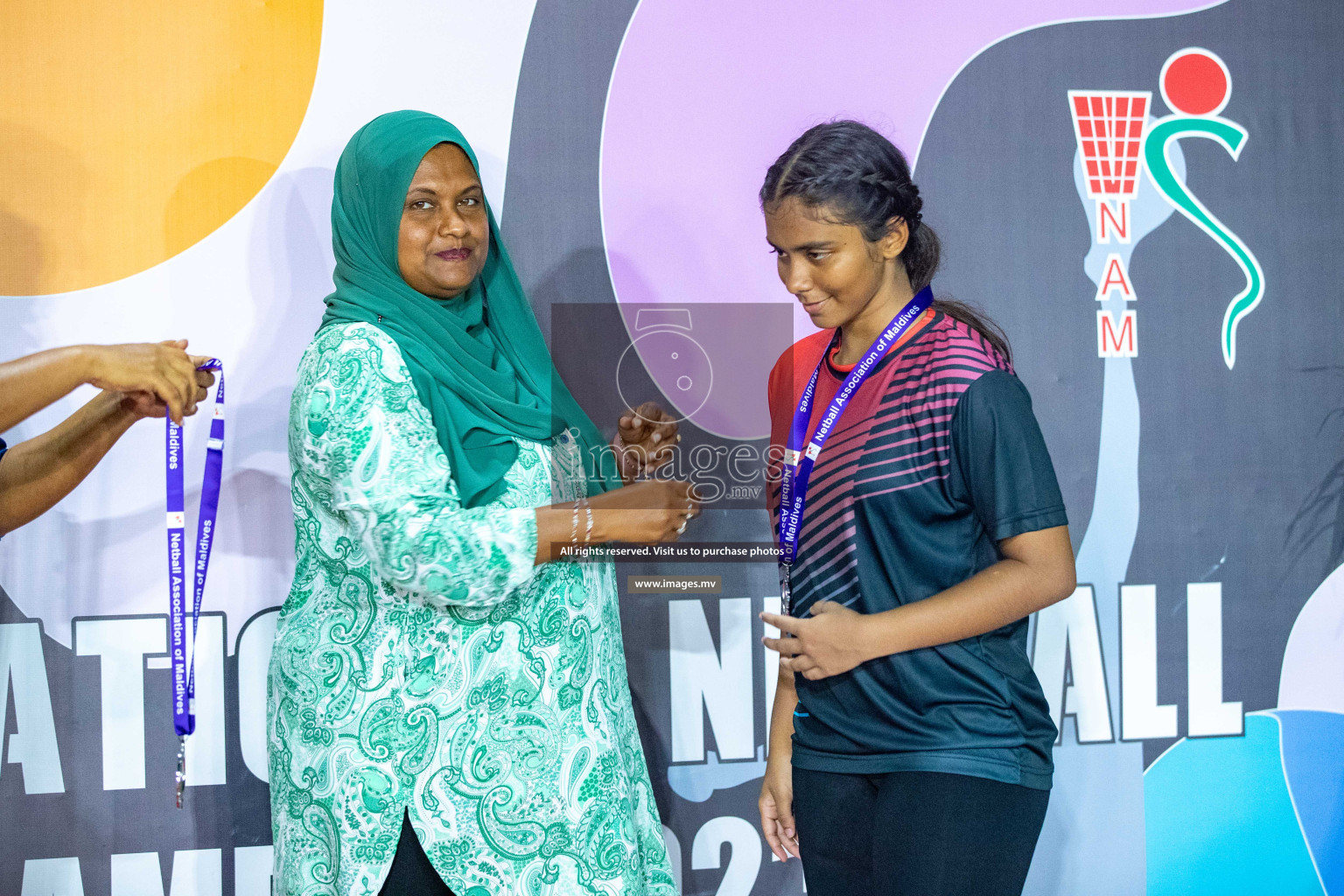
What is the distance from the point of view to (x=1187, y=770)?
241cm

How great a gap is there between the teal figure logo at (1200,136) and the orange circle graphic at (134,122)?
198cm

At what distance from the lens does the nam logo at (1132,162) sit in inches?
94.7

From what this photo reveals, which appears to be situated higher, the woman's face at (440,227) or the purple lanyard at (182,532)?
the woman's face at (440,227)

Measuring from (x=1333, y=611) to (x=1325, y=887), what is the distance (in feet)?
2.21

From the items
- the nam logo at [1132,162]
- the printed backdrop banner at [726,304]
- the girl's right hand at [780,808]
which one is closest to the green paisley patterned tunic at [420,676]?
the girl's right hand at [780,808]

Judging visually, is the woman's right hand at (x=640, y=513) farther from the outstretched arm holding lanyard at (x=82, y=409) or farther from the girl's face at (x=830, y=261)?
the outstretched arm holding lanyard at (x=82, y=409)

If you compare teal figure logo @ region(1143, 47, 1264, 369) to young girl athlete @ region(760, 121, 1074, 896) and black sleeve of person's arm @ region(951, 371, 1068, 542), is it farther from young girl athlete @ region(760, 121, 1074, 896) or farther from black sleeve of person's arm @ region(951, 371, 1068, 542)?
black sleeve of person's arm @ region(951, 371, 1068, 542)

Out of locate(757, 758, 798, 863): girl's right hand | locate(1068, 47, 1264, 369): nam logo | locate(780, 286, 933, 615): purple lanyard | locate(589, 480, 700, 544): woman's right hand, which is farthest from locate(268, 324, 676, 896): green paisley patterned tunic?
locate(1068, 47, 1264, 369): nam logo

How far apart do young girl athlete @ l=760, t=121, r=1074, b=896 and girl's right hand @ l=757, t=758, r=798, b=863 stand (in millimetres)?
56

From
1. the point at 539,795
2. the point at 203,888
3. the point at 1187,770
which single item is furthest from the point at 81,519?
the point at 1187,770

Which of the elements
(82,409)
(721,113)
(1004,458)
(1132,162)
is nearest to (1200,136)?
(1132,162)

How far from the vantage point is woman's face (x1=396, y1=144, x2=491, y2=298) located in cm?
157

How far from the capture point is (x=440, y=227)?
158cm

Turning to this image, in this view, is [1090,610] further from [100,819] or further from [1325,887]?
[100,819]
